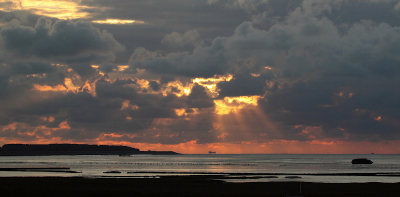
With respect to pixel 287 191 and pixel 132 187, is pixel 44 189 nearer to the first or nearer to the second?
pixel 132 187

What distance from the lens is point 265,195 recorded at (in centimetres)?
5791

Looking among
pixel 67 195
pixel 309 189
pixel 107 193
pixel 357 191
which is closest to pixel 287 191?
pixel 309 189

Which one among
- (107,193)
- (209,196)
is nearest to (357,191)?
(209,196)

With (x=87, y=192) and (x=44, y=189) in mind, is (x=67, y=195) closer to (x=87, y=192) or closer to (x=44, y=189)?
(x=87, y=192)

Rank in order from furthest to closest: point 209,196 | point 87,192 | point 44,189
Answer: point 44,189 < point 87,192 < point 209,196

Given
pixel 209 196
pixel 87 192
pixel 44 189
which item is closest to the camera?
pixel 209 196

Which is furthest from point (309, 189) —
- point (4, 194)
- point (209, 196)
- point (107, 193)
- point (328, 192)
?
point (4, 194)

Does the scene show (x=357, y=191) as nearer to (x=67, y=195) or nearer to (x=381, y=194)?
(x=381, y=194)

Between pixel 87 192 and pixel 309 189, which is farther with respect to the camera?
pixel 309 189

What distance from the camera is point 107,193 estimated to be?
192 feet

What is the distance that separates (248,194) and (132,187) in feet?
61.2

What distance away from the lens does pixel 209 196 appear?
56.1 m

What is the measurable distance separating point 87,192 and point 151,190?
8.78 m

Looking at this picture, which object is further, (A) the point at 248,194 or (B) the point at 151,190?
(B) the point at 151,190
